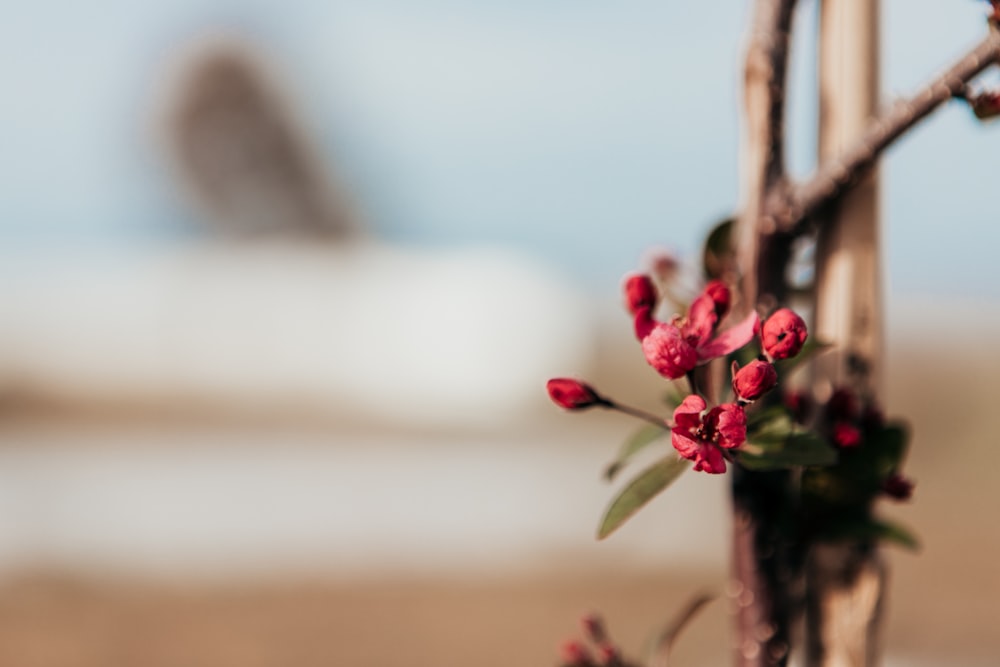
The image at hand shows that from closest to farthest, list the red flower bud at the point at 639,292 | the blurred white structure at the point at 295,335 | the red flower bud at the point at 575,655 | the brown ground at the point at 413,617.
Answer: the red flower bud at the point at 639,292
the red flower bud at the point at 575,655
the brown ground at the point at 413,617
the blurred white structure at the point at 295,335

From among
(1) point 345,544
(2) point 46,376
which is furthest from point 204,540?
(2) point 46,376

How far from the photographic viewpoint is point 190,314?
7133mm

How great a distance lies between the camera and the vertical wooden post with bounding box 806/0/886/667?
0.46 metres

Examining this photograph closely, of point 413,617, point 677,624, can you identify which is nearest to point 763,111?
point 677,624

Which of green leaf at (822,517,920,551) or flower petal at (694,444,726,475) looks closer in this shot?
flower petal at (694,444,726,475)

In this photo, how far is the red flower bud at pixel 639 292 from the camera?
445mm

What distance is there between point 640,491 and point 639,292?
0.34 feet

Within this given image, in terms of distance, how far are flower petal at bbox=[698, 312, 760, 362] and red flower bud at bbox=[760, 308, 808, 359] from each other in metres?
0.02

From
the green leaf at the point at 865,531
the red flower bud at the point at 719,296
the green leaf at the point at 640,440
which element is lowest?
the green leaf at the point at 865,531

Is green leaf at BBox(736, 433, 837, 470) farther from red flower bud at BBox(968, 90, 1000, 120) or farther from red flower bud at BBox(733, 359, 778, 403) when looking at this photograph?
red flower bud at BBox(968, 90, 1000, 120)

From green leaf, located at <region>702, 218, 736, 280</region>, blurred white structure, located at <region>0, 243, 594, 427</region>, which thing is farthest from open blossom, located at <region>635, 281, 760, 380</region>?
blurred white structure, located at <region>0, 243, 594, 427</region>

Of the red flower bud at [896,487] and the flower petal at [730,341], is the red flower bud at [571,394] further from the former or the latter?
the red flower bud at [896,487]

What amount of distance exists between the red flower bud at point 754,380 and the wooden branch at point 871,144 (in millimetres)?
127

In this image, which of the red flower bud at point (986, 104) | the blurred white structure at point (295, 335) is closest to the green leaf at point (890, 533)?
the red flower bud at point (986, 104)
